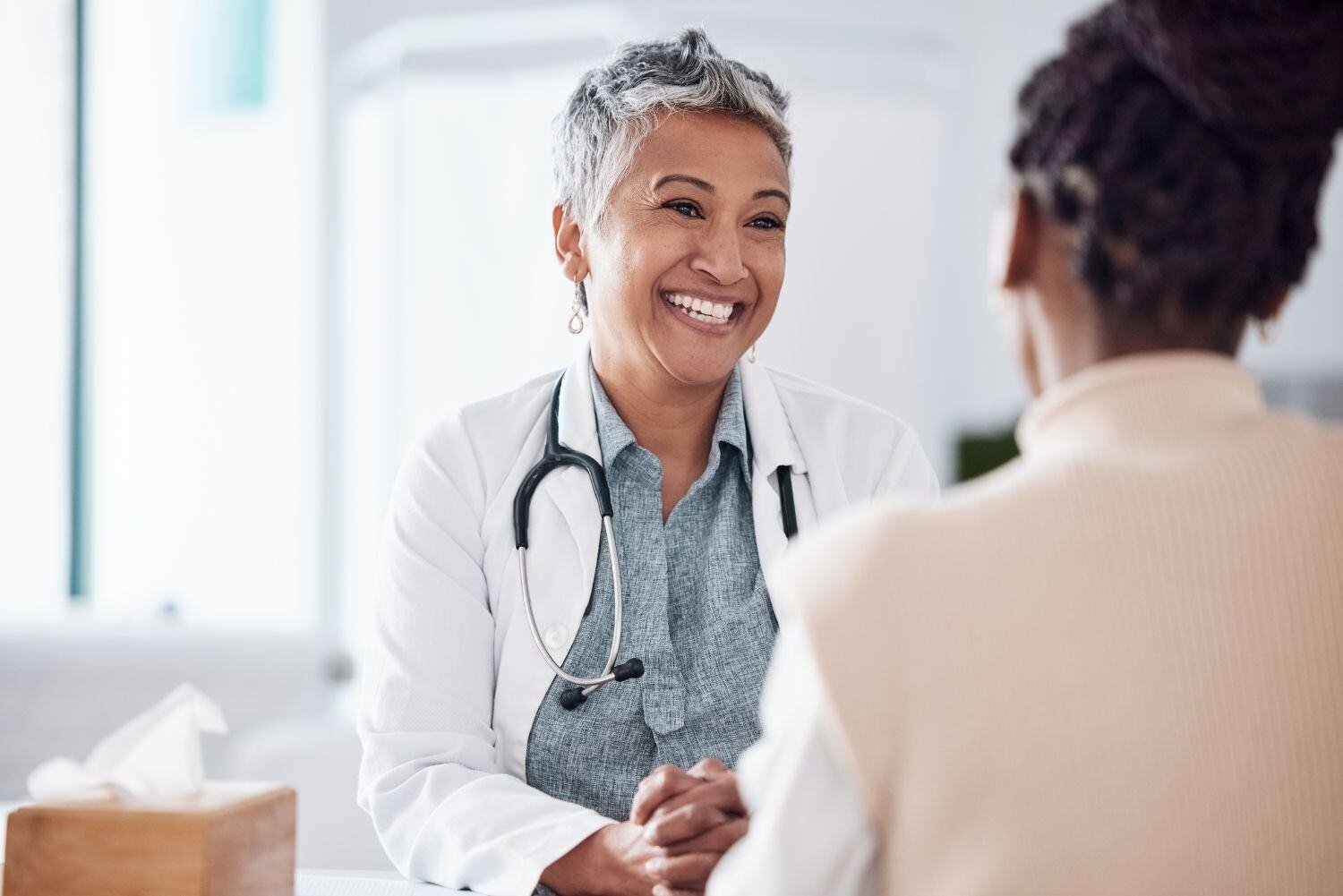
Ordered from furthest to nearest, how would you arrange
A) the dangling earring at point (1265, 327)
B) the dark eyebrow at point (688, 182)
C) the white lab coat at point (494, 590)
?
the dark eyebrow at point (688, 182)
the white lab coat at point (494, 590)
the dangling earring at point (1265, 327)

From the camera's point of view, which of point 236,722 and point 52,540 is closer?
point 236,722

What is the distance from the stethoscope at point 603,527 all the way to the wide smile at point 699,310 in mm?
183

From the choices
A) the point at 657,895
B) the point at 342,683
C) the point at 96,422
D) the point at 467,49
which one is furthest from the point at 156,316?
the point at 657,895

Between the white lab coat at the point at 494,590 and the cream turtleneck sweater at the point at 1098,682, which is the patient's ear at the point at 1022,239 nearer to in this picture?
the cream turtleneck sweater at the point at 1098,682

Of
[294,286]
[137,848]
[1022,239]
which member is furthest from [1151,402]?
[294,286]

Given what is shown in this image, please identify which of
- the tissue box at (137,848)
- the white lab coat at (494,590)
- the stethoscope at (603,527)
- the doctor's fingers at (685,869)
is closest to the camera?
the tissue box at (137,848)

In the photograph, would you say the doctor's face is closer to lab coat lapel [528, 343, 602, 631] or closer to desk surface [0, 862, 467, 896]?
lab coat lapel [528, 343, 602, 631]

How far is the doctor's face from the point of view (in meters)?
1.52

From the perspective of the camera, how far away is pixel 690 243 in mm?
1529

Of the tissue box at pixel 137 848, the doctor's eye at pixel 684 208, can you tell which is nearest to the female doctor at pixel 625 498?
the doctor's eye at pixel 684 208

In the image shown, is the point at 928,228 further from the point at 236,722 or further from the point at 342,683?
the point at 236,722

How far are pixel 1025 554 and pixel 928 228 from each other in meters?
2.41

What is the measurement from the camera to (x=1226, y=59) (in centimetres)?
70

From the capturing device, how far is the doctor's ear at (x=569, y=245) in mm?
1633
